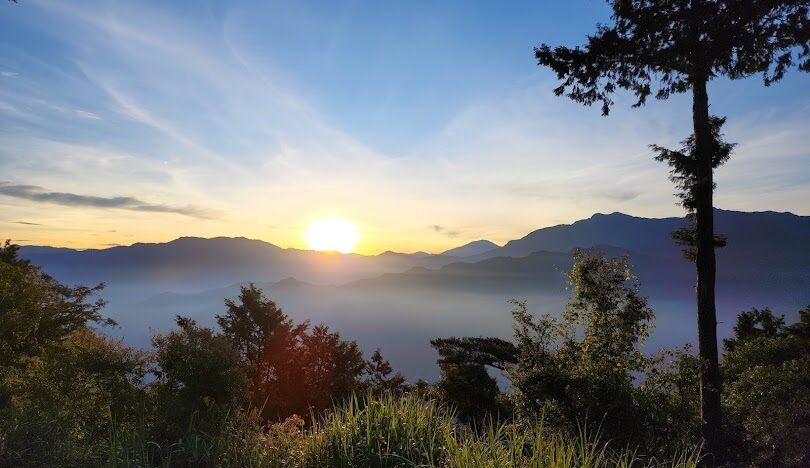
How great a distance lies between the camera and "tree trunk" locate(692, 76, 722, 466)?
15.2 meters

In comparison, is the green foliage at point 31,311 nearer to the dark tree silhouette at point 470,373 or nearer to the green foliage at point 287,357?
the green foliage at point 287,357

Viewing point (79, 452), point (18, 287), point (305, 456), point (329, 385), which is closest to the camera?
point (305, 456)

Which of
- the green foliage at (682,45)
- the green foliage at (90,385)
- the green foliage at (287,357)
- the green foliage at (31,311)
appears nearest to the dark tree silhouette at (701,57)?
the green foliage at (682,45)

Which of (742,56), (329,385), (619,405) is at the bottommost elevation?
(329,385)

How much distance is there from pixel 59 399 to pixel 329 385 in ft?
107

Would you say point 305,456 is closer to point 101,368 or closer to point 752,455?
point 101,368

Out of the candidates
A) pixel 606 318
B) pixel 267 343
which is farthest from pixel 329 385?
pixel 606 318

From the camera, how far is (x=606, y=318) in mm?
16531

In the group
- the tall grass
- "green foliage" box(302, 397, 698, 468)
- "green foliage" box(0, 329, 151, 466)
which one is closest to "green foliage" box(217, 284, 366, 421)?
"green foliage" box(0, 329, 151, 466)

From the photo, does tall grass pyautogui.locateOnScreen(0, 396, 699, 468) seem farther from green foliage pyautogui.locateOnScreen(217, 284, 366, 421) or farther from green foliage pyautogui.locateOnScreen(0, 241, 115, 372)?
green foliage pyautogui.locateOnScreen(217, 284, 366, 421)

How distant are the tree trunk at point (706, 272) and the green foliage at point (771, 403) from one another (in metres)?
2.91

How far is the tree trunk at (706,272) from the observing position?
1519 centimetres

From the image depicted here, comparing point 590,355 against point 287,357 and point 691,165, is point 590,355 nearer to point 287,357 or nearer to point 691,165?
point 691,165

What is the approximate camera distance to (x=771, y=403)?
20.8 m
